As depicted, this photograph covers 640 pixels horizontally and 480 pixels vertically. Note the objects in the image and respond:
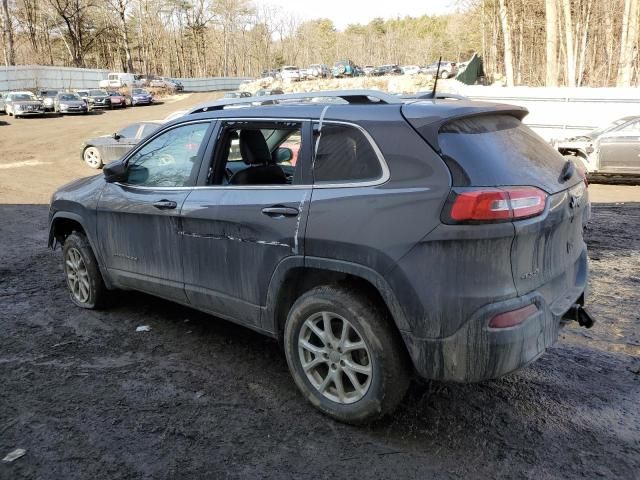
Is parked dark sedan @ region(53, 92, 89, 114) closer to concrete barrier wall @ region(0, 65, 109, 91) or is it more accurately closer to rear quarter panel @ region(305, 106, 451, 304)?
concrete barrier wall @ region(0, 65, 109, 91)

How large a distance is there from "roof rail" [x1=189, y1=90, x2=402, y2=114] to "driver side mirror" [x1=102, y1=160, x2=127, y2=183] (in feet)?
2.44

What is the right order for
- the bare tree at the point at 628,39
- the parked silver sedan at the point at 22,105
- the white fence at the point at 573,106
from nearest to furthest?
the white fence at the point at 573,106
the bare tree at the point at 628,39
the parked silver sedan at the point at 22,105

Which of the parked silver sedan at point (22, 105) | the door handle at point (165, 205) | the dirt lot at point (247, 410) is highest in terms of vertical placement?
the parked silver sedan at point (22, 105)

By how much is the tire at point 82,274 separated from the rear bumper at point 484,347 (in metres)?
3.14

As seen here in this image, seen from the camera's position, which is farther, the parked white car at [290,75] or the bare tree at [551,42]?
the parked white car at [290,75]

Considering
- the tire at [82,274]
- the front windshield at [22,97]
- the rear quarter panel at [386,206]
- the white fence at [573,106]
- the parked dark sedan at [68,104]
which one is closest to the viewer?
the rear quarter panel at [386,206]

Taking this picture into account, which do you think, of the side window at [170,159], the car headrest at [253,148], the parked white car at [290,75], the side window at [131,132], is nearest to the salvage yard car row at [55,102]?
the parked white car at [290,75]

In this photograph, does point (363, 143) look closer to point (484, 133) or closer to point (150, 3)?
point (484, 133)

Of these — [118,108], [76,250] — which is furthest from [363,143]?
[118,108]

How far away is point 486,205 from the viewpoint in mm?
2643

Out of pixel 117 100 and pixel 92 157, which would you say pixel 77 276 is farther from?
pixel 117 100

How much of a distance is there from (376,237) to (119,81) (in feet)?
195

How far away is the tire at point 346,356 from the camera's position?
294 cm

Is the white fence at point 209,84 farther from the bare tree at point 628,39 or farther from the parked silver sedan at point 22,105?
the bare tree at point 628,39
